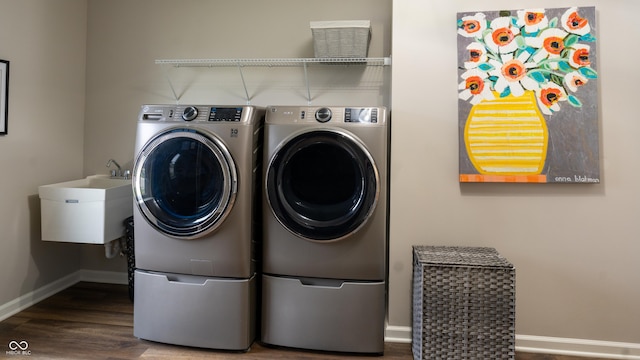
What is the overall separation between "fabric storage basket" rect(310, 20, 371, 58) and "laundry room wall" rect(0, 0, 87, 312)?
1.75 metres

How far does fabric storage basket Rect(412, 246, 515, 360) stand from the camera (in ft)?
5.88

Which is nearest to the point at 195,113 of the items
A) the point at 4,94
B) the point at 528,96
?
the point at 4,94

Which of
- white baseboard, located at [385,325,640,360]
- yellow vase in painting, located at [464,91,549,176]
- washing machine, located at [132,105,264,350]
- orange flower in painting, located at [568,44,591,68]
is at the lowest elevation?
white baseboard, located at [385,325,640,360]

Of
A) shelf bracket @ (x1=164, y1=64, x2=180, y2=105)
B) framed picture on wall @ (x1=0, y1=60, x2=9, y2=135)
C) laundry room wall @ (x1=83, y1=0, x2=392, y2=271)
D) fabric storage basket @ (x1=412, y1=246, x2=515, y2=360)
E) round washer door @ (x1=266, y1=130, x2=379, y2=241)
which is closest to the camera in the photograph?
fabric storage basket @ (x1=412, y1=246, x2=515, y2=360)

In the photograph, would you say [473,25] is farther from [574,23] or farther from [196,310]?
[196,310]

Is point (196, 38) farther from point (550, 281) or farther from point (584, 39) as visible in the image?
point (550, 281)

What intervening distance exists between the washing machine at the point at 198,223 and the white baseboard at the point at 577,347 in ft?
4.75

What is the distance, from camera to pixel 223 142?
195cm

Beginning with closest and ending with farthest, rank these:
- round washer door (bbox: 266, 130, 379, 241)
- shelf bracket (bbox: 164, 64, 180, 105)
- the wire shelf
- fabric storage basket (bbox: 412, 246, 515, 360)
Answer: fabric storage basket (bbox: 412, 246, 515, 360) → round washer door (bbox: 266, 130, 379, 241) → the wire shelf → shelf bracket (bbox: 164, 64, 180, 105)

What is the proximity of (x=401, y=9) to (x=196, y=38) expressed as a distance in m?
1.47


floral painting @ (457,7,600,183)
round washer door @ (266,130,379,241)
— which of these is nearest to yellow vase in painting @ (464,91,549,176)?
floral painting @ (457,7,600,183)

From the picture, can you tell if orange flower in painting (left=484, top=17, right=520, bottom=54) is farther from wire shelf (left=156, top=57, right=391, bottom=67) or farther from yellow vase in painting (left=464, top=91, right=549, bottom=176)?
wire shelf (left=156, top=57, right=391, bottom=67)

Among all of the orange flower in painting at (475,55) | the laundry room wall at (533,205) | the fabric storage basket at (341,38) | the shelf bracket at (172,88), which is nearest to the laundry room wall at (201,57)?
the shelf bracket at (172,88)

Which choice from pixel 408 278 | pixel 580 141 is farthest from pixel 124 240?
pixel 580 141
